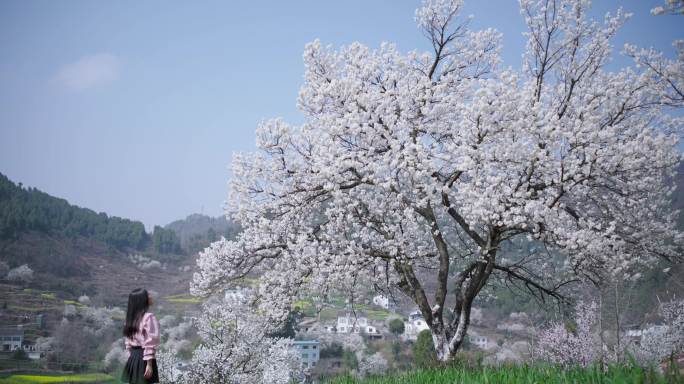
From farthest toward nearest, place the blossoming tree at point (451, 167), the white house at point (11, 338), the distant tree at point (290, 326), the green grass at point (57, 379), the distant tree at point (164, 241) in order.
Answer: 1. the distant tree at point (164, 241)
2. the white house at point (11, 338)
3. the green grass at point (57, 379)
4. the distant tree at point (290, 326)
5. the blossoming tree at point (451, 167)

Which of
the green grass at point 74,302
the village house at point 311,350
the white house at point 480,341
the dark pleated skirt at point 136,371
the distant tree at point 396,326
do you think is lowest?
the village house at point 311,350

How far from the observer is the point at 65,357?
41031mm

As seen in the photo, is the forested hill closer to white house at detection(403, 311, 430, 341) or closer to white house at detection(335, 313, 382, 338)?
white house at detection(335, 313, 382, 338)

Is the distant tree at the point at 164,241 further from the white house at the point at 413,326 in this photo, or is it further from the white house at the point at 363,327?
the white house at the point at 413,326

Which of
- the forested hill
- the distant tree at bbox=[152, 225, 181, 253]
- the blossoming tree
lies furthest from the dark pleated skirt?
the distant tree at bbox=[152, 225, 181, 253]

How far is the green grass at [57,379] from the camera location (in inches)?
1323

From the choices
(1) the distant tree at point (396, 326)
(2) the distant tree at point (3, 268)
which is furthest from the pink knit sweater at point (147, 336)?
(1) the distant tree at point (396, 326)

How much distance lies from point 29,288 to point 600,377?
54558 mm

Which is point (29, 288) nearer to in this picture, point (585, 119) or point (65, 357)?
point (65, 357)

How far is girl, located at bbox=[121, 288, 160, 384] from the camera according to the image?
564 centimetres

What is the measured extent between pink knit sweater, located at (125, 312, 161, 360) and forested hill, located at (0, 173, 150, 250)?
55.5 m

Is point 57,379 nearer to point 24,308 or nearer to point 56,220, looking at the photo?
point 24,308

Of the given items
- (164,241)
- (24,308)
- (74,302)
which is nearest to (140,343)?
(24,308)

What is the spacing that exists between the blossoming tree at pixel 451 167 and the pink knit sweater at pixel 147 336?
4936 mm
